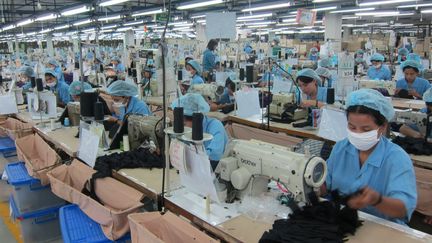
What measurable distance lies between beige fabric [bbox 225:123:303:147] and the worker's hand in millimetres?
2148

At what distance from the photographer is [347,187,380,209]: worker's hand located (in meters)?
1.64

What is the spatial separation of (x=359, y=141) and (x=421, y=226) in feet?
6.20

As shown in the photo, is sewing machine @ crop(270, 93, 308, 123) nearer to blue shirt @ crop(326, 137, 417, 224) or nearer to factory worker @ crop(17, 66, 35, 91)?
blue shirt @ crop(326, 137, 417, 224)

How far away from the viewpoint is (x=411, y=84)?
19.7 feet

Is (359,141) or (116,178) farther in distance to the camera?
(116,178)

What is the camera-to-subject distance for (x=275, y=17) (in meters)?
15.9

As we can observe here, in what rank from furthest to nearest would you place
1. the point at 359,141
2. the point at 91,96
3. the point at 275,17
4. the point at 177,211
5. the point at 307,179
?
the point at 275,17 < the point at 91,96 < the point at 177,211 < the point at 359,141 < the point at 307,179

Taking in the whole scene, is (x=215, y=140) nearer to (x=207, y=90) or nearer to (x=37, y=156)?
(x=37, y=156)

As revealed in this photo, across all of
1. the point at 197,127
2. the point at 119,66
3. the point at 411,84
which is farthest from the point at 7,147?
the point at 119,66

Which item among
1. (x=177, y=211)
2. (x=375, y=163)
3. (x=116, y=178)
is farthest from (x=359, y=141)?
(x=116, y=178)

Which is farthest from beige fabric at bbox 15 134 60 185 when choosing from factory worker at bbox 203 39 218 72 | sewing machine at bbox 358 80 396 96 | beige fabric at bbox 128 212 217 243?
factory worker at bbox 203 39 218 72

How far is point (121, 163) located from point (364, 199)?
1.76 metres

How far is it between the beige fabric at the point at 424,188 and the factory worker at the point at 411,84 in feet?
10.6

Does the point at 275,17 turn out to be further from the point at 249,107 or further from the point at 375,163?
the point at 375,163
